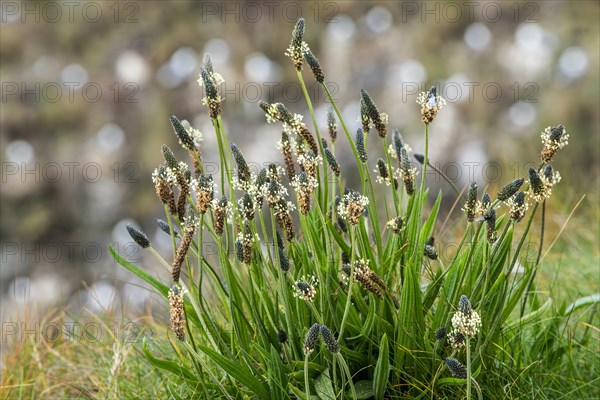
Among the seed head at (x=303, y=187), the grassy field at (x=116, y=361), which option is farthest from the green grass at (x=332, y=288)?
the grassy field at (x=116, y=361)

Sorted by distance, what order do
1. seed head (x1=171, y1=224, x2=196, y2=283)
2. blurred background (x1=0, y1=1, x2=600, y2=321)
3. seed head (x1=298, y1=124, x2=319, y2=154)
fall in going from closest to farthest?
seed head (x1=171, y1=224, x2=196, y2=283) < seed head (x1=298, y1=124, x2=319, y2=154) < blurred background (x1=0, y1=1, x2=600, y2=321)

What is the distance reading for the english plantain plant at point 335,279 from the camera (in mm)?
1933

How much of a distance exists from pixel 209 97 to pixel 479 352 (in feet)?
3.29

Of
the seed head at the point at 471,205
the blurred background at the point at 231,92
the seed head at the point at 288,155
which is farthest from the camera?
the blurred background at the point at 231,92

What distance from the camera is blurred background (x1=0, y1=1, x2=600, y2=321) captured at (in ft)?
29.4

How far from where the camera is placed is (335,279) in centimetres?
220

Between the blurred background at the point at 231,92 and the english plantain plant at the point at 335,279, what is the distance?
6.12 m

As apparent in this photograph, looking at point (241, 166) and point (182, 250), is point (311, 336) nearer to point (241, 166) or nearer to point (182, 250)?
point (182, 250)

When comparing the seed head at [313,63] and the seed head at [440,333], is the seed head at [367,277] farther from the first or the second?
the seed head at [313,63]

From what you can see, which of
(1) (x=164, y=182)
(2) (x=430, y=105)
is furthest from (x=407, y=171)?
(1) (x=164, y=182)

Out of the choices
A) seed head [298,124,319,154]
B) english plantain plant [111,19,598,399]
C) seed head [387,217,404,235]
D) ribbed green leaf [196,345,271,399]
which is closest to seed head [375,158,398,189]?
english plantain plant [111,19,598,399]

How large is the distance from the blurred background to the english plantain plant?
20.1ft

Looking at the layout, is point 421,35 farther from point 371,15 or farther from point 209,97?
point 209,97

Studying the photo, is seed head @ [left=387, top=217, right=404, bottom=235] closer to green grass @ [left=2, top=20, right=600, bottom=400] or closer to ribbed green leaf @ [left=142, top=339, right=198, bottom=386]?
green grass @ [left=2, top=20, right=600, bottom=400]
